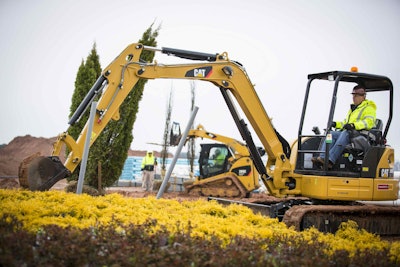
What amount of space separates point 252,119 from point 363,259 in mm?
4904

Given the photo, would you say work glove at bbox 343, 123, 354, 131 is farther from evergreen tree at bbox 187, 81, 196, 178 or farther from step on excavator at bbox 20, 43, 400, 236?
evergreen tree at bbox 187, 81, 196, 178

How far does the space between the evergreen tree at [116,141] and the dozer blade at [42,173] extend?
817 centimetres

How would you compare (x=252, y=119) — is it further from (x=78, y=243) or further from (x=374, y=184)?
(x=78, y=243)

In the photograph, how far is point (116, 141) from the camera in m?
17.2

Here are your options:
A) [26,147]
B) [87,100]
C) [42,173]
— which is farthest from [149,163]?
[26,147]

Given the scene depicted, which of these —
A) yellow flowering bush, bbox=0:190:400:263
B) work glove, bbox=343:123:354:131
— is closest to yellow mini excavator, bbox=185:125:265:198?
work glove, bbox=343:123:354:131

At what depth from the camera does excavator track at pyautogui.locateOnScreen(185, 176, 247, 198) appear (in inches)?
755

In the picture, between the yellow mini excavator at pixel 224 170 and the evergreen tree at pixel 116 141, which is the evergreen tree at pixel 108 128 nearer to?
the evergreen tree at pixel 116 141

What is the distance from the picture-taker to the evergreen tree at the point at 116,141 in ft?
55.0

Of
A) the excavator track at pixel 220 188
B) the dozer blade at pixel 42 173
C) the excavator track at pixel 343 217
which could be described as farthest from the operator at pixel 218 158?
the dozer blade at pixel 42 173

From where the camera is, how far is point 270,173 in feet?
32.3

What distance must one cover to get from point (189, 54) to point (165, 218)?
399 cm

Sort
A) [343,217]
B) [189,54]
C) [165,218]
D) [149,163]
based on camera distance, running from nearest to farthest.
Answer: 1. [165,218]
2. [343,217]
3. [189,54]
4. [149,163]

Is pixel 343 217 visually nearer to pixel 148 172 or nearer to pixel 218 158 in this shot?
pixel 218 158
